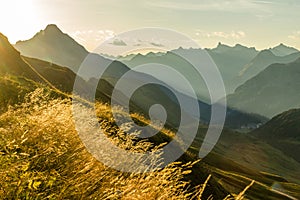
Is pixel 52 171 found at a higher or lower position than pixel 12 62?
higher

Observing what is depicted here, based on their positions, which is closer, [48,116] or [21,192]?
[21,192]

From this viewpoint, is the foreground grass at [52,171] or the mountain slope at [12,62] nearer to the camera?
the foreground grass at [52,171]

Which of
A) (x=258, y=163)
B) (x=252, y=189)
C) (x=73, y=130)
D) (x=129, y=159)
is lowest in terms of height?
(x=258, y=163)

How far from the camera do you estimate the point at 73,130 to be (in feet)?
32.9

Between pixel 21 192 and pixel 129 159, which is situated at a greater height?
pixel 21 192

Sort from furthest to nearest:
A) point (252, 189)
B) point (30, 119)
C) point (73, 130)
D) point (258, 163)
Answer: point (258, 163) → point (252, 189) → point (73, 130) → point (30, 119)

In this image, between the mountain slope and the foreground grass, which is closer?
the foreground grass

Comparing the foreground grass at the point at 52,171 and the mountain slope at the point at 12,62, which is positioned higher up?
the foreground grass at the point at 52,171

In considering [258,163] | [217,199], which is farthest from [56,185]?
[258,163]

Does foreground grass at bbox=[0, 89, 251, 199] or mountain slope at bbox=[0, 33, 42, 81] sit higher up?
foreground grass at bbox=[0, 89, 251, 199]

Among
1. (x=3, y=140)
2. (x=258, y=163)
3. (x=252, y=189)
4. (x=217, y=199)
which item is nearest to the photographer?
(x=3, y=140)

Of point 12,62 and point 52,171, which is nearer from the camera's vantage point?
point 52,171

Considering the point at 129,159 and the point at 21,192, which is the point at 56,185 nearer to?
the point at 21,192

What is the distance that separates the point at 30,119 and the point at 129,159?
2944 mm
